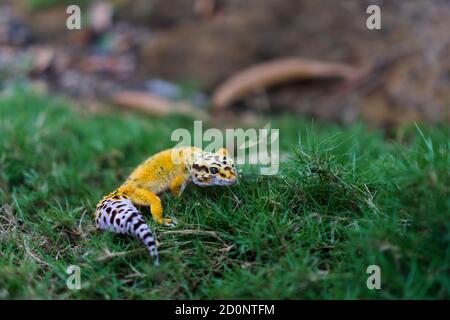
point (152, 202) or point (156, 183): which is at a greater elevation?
point (156, 183)

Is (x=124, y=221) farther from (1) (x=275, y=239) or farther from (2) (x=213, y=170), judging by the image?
(1) (x=275, y=239)

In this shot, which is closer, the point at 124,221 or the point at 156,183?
the point at 124,221

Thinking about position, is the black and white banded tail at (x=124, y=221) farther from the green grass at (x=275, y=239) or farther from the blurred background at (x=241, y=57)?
the blurred background at (x=241, y=57)

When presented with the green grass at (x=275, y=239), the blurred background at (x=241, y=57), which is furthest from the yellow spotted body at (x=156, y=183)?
the blurred background at (x=241, y=57)

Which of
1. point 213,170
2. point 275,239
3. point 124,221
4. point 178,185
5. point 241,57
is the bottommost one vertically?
point 275,239

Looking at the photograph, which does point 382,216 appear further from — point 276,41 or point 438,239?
point 276,41

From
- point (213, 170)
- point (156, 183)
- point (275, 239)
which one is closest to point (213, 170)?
point (213, 170)

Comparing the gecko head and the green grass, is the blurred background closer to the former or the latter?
the green grass

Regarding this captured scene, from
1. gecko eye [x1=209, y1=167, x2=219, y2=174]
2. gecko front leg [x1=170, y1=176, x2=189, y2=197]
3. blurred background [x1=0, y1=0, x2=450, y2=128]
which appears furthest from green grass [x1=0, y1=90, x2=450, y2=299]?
blurred background [x1=0, y1=0, x2=450, y2=128]
